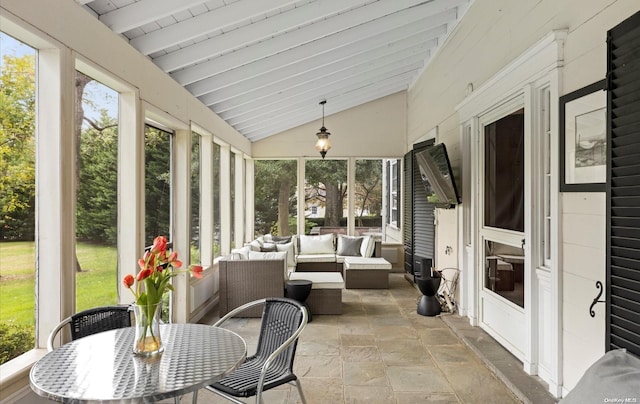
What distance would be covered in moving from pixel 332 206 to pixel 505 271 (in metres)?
5.06

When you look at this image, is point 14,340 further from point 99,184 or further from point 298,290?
point 298,290

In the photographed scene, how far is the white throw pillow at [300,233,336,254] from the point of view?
776 cm

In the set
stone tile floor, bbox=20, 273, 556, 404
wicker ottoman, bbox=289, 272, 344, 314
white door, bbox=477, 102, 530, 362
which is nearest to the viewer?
stone tile floor, bbox=20, 273, 556, 404

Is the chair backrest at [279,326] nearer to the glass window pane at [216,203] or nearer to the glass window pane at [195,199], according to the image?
the glass window pane at [195,199]

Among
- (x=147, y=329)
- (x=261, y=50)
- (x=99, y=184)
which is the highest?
(x=261, y=50)

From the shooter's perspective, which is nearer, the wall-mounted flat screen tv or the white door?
the white door

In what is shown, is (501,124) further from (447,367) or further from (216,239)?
(216,239)

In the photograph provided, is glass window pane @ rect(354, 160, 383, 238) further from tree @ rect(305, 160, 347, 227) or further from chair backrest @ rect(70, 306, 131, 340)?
chair backrest @ rect(70, 306, 131, 340)

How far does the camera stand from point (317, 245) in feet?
25.6

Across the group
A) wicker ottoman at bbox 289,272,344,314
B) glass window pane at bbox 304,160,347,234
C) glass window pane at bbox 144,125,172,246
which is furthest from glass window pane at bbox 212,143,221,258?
glass window pane at bbox 304,160,347,234

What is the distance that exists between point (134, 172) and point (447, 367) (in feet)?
10.3

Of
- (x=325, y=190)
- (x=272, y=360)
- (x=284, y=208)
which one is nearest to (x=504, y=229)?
(x=272, y=360)

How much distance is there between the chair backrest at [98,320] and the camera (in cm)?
227

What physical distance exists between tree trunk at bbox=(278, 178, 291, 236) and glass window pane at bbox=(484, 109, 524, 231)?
505cm
